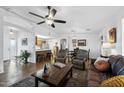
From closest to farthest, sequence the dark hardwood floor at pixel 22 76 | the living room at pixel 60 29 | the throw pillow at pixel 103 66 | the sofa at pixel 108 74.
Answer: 1. the sofa at pixel 108 74
2. the throw pillow at pixel 103 66
3. the dark hardwood floor at pixel 22 76
4. the living room at pixel 60 29

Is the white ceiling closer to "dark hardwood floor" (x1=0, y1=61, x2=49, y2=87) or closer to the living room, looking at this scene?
the living room

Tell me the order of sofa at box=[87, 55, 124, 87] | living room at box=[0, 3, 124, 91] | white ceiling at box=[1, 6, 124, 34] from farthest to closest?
white ceiling at box=[1, 6, 124, 34]
living room at box=[0, 3, 124, 91]
sofa at box=[87, 55, 124, 87]

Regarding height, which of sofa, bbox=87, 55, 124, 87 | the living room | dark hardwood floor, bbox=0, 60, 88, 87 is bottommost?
dark hardwood floor, bbox=0, 60, 88, 87

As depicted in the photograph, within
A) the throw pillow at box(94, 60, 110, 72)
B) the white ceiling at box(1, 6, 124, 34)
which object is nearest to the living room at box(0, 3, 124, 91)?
the white ceiling at box(1, 6, 124, 34)

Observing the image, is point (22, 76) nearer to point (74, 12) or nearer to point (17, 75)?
point (17, 75)

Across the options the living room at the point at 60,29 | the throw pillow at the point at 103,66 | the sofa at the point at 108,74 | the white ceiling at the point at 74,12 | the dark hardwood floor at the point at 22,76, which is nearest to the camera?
the sofa at the point at 108,74

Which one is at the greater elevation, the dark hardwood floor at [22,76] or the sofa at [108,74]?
the sofa at [108,74]

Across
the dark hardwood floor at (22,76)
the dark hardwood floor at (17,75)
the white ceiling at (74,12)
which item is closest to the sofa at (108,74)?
the dark hardwood floor at (22,76)

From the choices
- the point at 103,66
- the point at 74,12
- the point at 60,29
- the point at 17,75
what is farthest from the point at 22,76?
the point at 60,29

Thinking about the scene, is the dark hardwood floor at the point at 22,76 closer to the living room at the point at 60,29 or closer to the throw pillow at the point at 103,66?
the living room at the point at 60,29

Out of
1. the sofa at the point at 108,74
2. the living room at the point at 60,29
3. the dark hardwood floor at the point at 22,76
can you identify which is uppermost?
the living room at the point at 60,29
